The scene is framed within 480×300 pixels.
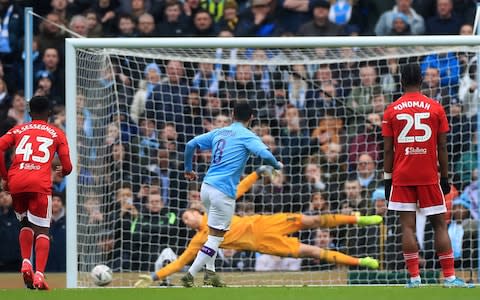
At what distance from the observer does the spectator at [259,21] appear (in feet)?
57.6

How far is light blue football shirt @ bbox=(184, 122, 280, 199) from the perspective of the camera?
11523 millimetres

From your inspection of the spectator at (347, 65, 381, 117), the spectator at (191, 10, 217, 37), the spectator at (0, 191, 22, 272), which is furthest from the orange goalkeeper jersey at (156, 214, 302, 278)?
the spectator at (191, 10, 217, 37)

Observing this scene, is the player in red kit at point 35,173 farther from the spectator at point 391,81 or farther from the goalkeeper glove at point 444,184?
the spectator at point 391,81

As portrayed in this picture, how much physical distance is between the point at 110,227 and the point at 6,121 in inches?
120

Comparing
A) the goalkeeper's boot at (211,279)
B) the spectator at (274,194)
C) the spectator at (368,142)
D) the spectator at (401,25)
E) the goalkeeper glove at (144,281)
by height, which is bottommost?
the goalkeeper glove at (144,281)

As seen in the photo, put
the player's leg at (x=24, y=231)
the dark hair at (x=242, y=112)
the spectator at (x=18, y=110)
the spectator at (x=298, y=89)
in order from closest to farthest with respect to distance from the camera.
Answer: the player's leg at (x=24, y=231) → the dark hair at (x=242, y=112) → the spectator at (x=298, y=89) → the spectator at (x=18, y=110)

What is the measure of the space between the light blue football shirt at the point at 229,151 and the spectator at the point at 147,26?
6.16m

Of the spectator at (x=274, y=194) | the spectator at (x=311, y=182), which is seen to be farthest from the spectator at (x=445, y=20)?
the spectator at (x=274, y=194)

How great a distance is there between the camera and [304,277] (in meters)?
14.7

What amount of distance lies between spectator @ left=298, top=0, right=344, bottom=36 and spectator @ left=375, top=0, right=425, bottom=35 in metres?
0.66

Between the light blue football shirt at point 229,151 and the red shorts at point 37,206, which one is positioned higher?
the light blue football shirt at point 229,151

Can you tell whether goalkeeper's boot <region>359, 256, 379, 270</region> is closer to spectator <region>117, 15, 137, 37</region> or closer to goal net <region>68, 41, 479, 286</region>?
goal net <region>68, 41, 479, 286</region>

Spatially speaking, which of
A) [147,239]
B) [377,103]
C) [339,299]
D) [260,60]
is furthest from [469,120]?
[339,299]

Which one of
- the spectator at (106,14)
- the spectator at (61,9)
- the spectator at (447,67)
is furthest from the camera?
the spectator at (61,9)
